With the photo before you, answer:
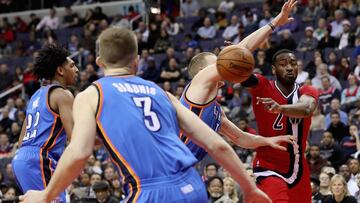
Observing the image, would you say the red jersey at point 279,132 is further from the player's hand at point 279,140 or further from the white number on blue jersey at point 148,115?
the white number on blue jersey at point 148,115

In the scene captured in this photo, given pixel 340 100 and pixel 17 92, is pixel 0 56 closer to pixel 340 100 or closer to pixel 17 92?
pixel 17 92

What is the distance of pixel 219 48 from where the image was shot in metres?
16.1

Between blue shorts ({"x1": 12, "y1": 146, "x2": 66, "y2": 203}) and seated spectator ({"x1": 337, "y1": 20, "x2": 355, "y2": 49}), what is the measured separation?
13677 millimetres

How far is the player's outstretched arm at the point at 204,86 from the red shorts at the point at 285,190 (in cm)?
188

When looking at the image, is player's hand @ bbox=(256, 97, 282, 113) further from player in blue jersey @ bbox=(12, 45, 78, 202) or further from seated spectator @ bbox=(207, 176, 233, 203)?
seated spectator @ bbox=(207, 176, 233, 203)

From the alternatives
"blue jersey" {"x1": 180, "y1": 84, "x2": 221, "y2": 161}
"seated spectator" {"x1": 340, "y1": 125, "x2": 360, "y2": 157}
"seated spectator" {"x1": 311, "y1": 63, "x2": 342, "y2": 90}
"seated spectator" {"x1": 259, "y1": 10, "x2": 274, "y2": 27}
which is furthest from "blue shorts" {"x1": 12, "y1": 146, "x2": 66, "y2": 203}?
"seated spectator" {"x1": 259, "y1": 10, "x2": 274, "y2": 27}

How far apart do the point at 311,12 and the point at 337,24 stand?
5.24 feet

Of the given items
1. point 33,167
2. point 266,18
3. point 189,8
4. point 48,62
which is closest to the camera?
point 33,167

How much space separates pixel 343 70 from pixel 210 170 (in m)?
5.52

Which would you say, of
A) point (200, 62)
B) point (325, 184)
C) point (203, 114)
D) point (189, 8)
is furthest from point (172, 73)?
point (203, 114)

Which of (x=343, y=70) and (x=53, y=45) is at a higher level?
(x=53, y=45)

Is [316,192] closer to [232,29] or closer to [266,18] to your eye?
[266,18]

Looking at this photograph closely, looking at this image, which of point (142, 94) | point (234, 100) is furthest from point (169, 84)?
point (142, 94)

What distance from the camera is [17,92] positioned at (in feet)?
81.8
